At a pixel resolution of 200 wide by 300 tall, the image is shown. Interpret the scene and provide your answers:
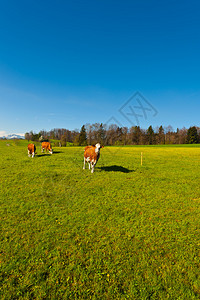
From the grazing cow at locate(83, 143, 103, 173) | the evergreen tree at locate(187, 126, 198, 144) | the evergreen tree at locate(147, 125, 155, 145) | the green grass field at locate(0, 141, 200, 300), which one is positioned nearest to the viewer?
the green grass field at locate(0, 141, 200, 300)

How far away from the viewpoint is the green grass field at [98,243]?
3812mm

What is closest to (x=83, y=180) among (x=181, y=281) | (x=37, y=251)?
(x=37, y=251)

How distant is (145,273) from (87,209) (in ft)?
12.6

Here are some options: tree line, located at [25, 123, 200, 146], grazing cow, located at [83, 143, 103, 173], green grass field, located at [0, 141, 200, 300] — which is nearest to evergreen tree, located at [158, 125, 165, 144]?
tree line, located at [25, 123, 200, 146]

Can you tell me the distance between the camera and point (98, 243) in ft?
17.2

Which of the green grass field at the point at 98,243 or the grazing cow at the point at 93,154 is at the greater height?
the grazing cow at the point at 93,154

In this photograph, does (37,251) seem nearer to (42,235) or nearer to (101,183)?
(42,235)

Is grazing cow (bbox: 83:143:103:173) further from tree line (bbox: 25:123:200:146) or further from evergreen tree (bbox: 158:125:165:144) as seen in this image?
evergreen tree (bbox: 158:125:165:144)

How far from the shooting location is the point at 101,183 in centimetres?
1098

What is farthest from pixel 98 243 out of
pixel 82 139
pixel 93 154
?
pixel 82 139

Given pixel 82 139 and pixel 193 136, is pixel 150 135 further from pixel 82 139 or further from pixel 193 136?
pixel 82 139

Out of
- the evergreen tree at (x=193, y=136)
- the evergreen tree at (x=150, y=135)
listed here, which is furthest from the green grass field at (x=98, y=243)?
the evergreen tree at (x=193, y=136)

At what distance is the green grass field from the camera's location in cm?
381

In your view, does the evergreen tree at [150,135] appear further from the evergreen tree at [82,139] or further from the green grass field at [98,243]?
the green grass field at [98,243]
